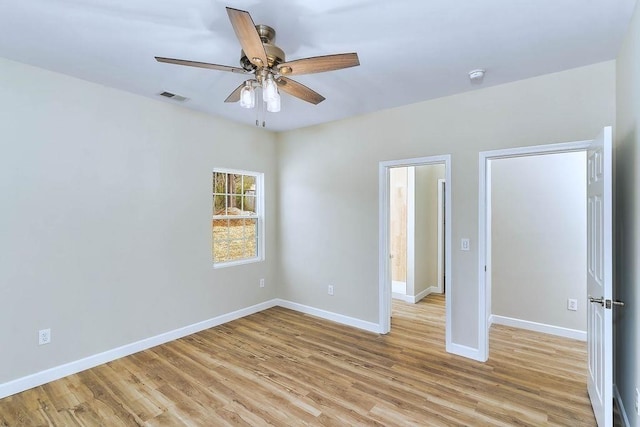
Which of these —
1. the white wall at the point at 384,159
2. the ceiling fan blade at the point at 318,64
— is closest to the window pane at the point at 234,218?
the white wall at the point at 384,159

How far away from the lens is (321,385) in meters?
2.69

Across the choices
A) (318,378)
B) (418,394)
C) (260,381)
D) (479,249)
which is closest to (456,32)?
(479,249)

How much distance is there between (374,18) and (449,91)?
1499 millimetres

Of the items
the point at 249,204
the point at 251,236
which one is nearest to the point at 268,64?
the point at 249,204

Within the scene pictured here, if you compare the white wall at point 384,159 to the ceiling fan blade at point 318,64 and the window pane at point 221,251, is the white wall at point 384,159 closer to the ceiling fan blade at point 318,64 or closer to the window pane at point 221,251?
the window pane at point 221,251

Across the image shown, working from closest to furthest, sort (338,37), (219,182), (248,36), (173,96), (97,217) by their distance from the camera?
(248,36)
(338,37)
(97,217)
(173,96)
(219,182)

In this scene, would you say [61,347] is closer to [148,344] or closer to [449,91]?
[148,344]

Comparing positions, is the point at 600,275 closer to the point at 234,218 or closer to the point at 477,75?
the point at 477,75

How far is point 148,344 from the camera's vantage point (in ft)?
11.1

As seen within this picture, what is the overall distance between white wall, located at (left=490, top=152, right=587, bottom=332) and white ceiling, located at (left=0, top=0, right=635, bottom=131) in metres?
1.52

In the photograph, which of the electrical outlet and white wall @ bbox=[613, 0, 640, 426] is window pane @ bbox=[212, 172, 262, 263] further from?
white wall @ bbox=[613, 0, 640, 426]

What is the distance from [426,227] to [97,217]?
466 cm

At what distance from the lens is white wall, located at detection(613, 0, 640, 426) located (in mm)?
1849

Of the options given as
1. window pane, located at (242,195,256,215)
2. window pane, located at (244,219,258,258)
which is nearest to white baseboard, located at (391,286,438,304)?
window pane, located at (244,219,258,258)
